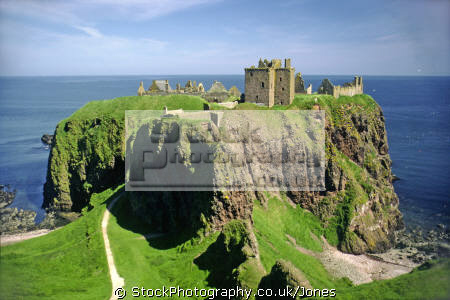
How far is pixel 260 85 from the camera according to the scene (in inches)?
2050

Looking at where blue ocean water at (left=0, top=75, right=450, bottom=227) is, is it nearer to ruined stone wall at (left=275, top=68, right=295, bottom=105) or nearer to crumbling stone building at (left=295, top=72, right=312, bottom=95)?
crumbling stone building at (left=295, top=72, right=312, bottom=95)

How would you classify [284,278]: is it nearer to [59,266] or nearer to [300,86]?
[59,266]

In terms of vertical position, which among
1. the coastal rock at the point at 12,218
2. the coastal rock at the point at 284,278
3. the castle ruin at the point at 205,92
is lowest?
the coastal rock at the point at 12,218

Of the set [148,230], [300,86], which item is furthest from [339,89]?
[148,230]

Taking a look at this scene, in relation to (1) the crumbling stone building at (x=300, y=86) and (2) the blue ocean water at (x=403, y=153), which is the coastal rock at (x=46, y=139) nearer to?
(2) the blue ocean water at (x=403, y=153)

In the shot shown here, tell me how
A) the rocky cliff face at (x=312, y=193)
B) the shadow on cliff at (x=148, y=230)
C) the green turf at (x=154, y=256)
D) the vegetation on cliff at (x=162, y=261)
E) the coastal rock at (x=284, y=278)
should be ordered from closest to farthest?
the coastal rock at (x=284, y=278) → the vegetation on cliff at (x=162, y=261) → the green turf at (x=154, y=256) → the shadow on cliff at (x=148, y=230) → the rocky cliff face at (x=312, y=193)

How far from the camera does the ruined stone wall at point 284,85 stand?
169 ft

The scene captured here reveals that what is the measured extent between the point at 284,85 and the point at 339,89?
13538 mm

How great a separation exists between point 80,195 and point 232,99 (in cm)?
3288

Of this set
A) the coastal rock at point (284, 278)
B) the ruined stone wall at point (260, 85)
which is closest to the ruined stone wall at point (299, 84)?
the ruined stone wall at point (260, 85)

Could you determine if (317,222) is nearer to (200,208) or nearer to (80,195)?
(200,208)

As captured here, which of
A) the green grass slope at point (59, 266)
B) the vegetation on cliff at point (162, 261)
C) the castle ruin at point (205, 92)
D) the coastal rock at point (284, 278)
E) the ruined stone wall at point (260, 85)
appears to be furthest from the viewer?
the castle ruin at point (205, 92)

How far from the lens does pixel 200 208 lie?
125 feet

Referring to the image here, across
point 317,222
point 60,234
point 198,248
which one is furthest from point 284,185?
point 60,234
